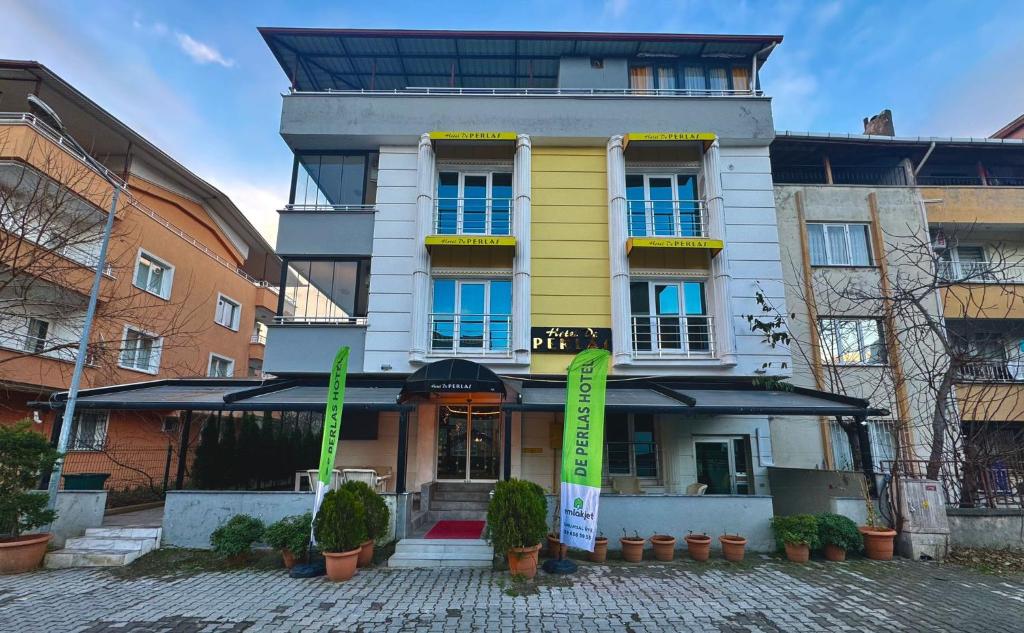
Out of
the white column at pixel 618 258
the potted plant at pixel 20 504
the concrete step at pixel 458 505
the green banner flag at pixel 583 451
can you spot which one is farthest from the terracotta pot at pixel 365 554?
the white column at pixel 618 258

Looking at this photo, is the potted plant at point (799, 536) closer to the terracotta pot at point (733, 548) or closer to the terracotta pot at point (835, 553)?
the terracotta pot at point (835, 553)

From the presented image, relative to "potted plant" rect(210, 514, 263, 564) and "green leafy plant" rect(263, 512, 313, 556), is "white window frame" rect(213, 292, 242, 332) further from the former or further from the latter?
"green leafy plant" rect(263, 512, 313, 556)

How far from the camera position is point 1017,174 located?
629 inches

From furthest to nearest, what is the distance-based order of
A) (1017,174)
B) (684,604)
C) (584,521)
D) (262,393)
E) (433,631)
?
(1017,174) < (262,393) < (584,521) < (684,604) < (433,631)

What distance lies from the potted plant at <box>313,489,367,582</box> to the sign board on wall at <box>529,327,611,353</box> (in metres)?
5.49

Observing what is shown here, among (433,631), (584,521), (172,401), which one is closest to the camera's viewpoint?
(433,631)

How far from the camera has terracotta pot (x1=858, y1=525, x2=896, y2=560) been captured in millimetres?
8180

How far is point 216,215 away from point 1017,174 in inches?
1272

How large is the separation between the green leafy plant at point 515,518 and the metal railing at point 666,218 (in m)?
7.63

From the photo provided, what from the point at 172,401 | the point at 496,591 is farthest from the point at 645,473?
the point at 172,401

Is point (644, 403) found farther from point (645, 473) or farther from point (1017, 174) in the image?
point (1017, 174)

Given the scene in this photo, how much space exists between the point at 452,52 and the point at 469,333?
829 centimetres

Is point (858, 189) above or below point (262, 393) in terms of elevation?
above

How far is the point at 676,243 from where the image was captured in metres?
11.4
